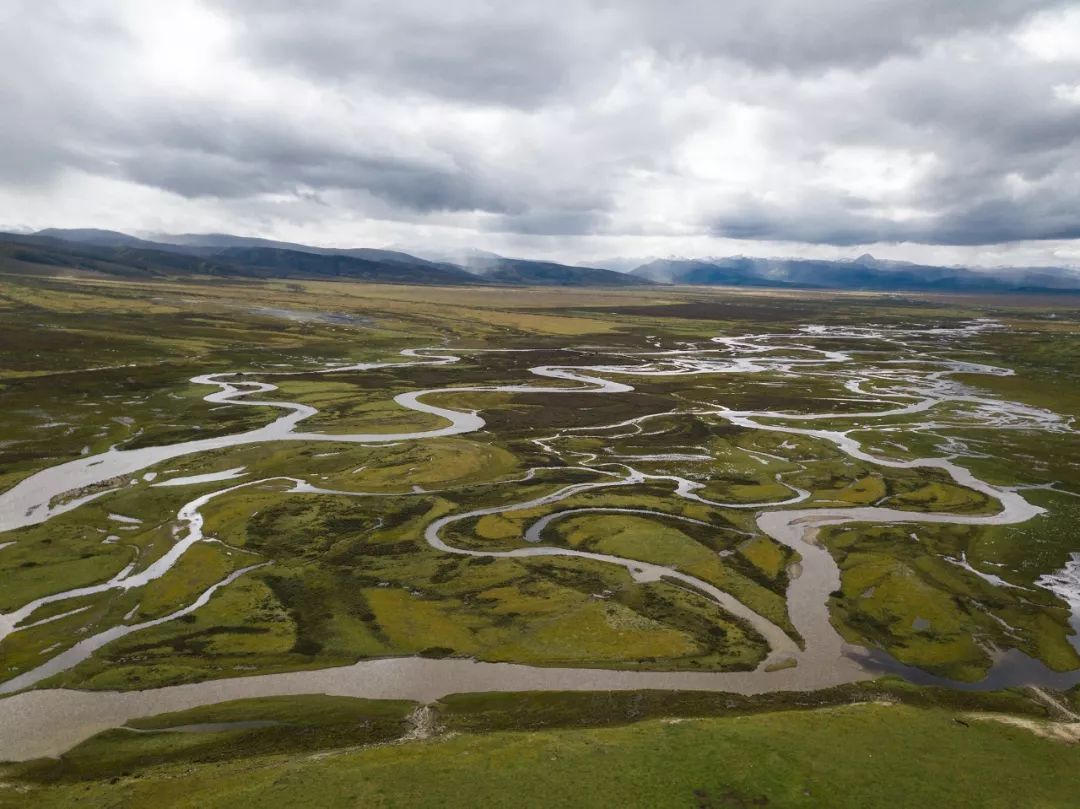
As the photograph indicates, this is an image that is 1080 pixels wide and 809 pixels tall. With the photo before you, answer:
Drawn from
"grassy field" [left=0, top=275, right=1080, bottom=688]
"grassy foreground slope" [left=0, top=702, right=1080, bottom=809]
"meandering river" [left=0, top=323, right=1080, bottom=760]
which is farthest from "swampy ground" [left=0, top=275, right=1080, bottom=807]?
"meandering river" [left=0, top=323, right=1080, bottom=760]

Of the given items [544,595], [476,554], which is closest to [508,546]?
[476,554]

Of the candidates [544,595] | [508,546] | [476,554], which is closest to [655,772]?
[544,595]

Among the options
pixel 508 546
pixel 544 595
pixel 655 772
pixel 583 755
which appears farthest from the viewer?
pixel 508 546

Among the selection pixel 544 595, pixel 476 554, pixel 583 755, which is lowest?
pixel 544 595

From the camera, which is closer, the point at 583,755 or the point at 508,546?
the point at 583,755

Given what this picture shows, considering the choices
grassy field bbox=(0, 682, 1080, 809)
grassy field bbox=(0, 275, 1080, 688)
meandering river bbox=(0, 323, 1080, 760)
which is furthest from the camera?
grassy field bbox=(0, 275, 1080, 688)

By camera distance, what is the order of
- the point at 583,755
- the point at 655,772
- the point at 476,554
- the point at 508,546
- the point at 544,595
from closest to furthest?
the point at 655,772
the point at 583,755
the point at 544,595
the point at 476,554
the point at 508,546

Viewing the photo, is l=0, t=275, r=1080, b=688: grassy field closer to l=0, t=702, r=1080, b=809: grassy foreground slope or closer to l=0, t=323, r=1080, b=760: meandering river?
l=0, t=323, r=1080, b=760: meandering river

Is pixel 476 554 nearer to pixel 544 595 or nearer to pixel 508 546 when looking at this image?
pixel 508 546

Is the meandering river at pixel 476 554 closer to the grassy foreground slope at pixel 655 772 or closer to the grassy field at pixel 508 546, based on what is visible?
the grassy field at pixel 508 546

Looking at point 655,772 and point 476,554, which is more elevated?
point 655,772
